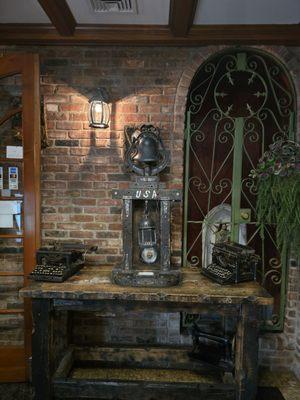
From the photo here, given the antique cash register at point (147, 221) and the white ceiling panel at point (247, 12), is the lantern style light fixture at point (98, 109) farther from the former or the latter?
the white ceiling panel at point (247, 12)

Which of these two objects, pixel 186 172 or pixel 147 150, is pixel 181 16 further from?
pixel 186 172

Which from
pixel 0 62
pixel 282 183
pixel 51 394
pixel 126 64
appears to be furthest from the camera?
pixel 126 64

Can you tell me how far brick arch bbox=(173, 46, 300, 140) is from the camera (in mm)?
2623

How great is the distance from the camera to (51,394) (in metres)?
2.12

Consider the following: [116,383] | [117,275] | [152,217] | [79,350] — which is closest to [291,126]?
[152,217]

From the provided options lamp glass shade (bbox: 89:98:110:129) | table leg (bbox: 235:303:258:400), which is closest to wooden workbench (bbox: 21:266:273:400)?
table leg (bbox: 235:303:258:400)

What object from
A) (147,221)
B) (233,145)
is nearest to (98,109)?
(147,221)

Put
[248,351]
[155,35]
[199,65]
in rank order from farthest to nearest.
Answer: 1. [199,65]
2. [155,35]
3. [248,351]

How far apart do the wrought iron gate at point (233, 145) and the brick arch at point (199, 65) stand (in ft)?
0.24

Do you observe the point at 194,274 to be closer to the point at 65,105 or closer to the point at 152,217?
the point at 152,217

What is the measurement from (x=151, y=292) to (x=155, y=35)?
214 cm

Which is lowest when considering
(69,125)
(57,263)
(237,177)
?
(57,263)

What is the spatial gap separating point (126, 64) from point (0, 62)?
1.09 meters

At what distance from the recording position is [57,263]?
231 centimetres
